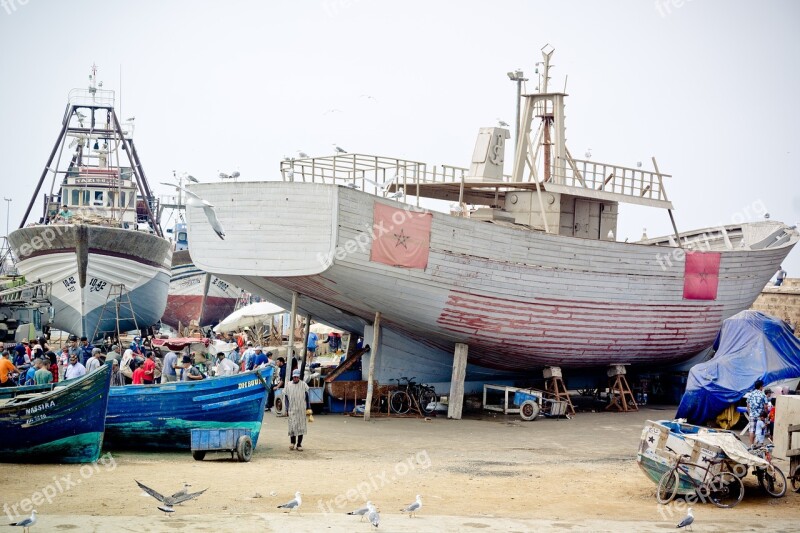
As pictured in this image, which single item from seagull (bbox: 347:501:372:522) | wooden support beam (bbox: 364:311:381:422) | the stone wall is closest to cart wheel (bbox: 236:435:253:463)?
seagull (bbox: 347:501:372:522)

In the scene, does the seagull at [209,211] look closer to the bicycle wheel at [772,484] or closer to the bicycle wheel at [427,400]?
the bicycle wheel at [427,400]

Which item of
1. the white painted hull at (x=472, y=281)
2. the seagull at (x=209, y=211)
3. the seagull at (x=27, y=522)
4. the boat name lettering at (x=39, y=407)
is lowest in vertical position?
the seagull at (x=27, y=522)

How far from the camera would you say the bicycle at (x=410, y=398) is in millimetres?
Answer: 22102

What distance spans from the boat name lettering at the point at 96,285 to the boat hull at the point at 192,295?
45.8 feet

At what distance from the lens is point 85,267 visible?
33.8 metres

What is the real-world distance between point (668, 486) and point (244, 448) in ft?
20.8

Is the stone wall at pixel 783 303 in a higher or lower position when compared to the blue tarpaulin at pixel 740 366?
lower

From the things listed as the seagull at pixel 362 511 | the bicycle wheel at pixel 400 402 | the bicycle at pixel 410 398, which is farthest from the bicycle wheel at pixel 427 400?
the seagull at pixel 362 511

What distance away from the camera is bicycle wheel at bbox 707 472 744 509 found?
12.5 m

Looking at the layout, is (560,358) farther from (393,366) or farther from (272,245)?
(272,245)

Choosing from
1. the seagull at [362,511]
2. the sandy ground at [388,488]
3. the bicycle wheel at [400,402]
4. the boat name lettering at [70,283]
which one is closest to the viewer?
the seagull at [362,511]

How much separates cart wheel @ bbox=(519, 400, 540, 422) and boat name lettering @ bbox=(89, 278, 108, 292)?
1858cm

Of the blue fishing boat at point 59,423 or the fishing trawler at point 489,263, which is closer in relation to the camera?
the blue fishing boat at point 59,423

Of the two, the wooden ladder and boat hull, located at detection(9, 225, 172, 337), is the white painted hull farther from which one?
boat hull, located at detection(9, 225, 172, 337)
